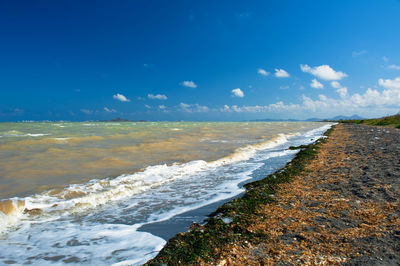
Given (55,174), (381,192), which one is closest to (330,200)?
(381,192)

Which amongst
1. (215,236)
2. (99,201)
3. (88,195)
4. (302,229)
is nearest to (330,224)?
(302,229)

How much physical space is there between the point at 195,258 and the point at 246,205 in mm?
1981

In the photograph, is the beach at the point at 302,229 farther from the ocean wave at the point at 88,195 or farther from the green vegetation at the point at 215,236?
the ocean wave at the point at 88,195

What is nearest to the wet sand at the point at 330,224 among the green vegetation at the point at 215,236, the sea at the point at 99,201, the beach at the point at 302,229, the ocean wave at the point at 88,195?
the beach at the point at 302,229

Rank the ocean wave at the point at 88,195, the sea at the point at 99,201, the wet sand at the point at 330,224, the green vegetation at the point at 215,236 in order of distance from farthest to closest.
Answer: the ocean wave at the point at 88,195 < the sea at the point at 99,201 < the green vegetation at the point at 215,236 < the wet sand at the point at 330,224

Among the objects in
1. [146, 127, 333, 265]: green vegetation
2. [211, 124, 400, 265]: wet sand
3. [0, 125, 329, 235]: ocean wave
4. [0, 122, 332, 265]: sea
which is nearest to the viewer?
[211, 124, 400, 265]: wet sand

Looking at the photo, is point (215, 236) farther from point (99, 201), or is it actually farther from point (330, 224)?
point (99, 201)

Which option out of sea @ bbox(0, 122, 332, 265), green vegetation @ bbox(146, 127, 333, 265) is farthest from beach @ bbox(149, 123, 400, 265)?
sea @ bbox(0, 122, 332, 265)

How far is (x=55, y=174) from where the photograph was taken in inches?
315

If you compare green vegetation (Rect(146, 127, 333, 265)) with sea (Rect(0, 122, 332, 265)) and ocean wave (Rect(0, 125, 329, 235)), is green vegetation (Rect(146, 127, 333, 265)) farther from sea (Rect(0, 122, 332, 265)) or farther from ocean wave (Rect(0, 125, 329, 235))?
ocean wave (Rect(0, 125, 329, 235))

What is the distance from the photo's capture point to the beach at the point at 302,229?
2779 mm

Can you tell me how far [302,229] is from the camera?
3.45 meters

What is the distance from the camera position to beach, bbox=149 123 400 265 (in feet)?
9.12

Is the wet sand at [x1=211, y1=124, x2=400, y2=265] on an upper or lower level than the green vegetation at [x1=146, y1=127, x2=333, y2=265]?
Result: lower
